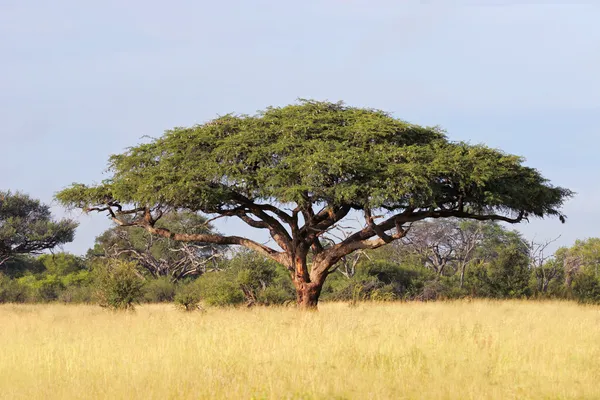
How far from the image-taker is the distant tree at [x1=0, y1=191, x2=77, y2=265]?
4319 cm

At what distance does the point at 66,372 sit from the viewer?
11.9m

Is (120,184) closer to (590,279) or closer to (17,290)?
A: (17,290)

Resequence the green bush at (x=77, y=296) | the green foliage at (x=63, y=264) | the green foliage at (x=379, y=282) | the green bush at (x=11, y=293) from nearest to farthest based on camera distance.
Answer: the green foliage at (x=379, y=282), the green bush at (x=77, y=296), the green bush at (x=11, y=293), the green foliage at (x=63, y=264)

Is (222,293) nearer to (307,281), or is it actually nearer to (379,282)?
(307,281)

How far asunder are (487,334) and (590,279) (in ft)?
80.2

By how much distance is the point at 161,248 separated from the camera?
52.2m

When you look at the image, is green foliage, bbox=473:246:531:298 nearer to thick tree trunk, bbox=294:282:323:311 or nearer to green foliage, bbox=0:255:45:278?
thick tree trunk, bbox=294:282:323:311

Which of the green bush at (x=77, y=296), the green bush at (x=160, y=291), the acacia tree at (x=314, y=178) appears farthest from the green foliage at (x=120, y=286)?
the green bush at (x=160, y=291)


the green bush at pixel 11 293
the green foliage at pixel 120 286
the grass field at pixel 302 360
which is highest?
the green foliage at pixel 120 286

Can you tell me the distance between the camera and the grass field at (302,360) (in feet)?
33.4

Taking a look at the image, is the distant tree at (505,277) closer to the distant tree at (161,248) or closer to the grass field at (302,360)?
the distant tree at (161,248)

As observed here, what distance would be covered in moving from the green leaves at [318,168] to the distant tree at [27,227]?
1722 centimetres

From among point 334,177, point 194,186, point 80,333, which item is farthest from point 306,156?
point 80,333

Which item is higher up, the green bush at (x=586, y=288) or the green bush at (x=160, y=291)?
the green bush at (x=586, y=288)
